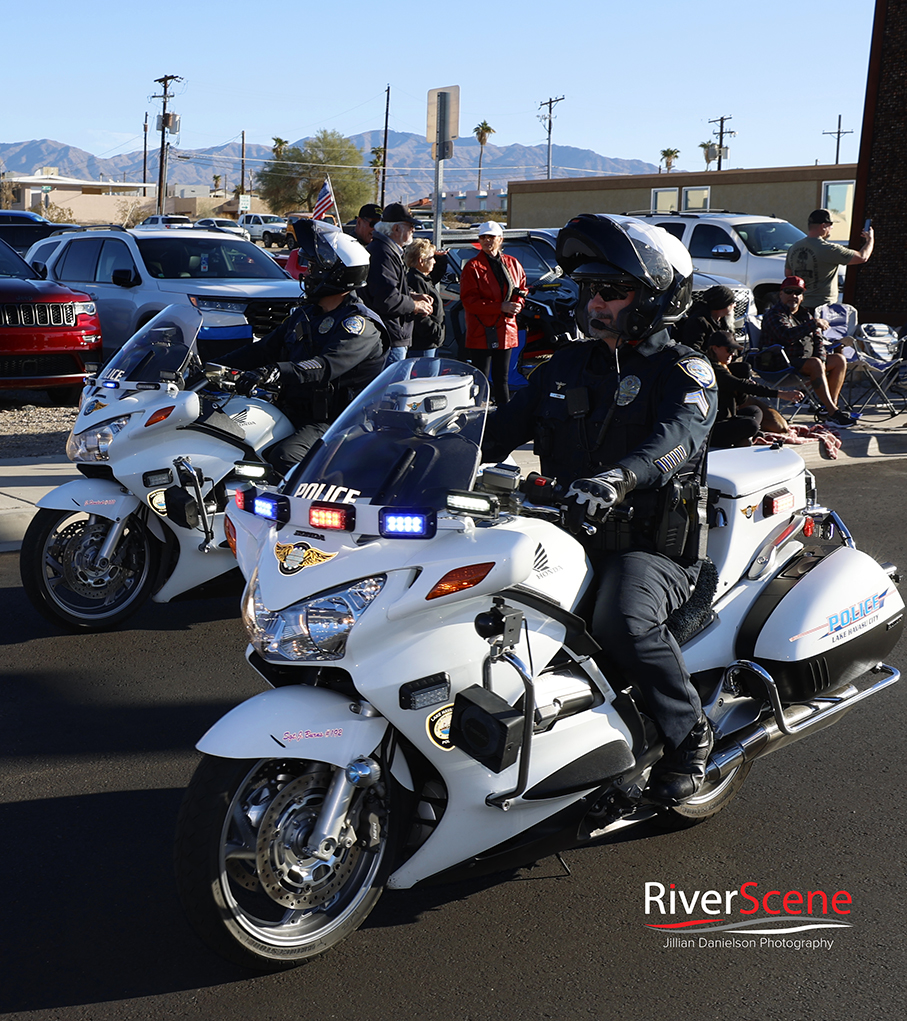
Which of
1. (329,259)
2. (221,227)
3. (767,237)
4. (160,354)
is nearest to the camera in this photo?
(160,354)

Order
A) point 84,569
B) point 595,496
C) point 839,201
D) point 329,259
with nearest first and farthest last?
point 595,496 < point 84,569 < point 329,259 < point 839,201

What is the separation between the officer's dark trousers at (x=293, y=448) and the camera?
5.82m

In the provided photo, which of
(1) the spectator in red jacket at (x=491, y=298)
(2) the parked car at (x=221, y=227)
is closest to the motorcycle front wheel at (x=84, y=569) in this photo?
(1) the spectator in red jacket at (x=491, y=298)

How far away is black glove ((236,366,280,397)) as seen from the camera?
18.4 ft

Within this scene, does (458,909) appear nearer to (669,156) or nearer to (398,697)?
(398,697)

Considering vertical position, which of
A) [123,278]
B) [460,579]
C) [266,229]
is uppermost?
[266,229]

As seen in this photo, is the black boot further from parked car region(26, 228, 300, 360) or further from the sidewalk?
parked car region(26, 228, 300, 360)

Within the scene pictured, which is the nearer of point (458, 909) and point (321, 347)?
point (458, 909)

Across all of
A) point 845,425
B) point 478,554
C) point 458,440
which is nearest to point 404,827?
point 478,554

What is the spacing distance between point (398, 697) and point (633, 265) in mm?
1581

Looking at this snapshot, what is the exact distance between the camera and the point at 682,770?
3439 mm

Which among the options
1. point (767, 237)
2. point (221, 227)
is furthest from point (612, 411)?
point (221, 227)

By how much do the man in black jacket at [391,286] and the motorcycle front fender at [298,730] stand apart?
5.88 m

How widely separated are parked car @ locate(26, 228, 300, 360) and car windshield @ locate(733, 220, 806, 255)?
350 inches
